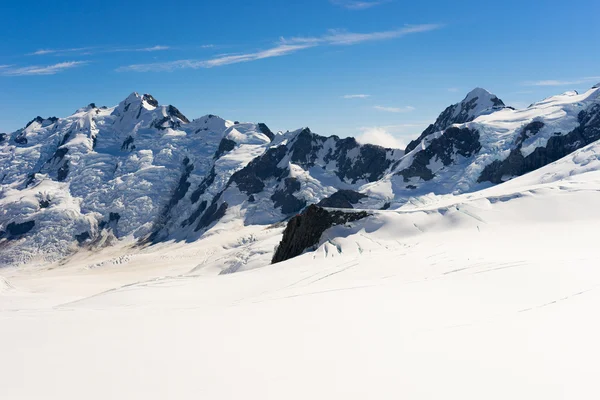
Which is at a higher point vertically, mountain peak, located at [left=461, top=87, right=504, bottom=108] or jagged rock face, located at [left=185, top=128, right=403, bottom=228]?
mountain peak, located at [left=461, top=87, right=504, bottom=108]

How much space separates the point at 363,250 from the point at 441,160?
116 m

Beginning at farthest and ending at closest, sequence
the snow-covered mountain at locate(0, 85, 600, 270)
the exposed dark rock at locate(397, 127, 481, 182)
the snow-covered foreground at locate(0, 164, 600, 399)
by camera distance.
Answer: the exposed dark rock at locate(397, 127, 481, 182)
the snow-covered mountain at locate(0, 85, 600, 270)
the snow-covered foreground at locate(0, 164, 600, 399)

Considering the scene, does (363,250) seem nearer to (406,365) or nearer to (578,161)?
(406,365)

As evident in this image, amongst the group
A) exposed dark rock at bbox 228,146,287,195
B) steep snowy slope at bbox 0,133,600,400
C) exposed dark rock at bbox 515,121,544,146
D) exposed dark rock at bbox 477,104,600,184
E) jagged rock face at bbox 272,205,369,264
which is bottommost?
steep snowy slope at bbox 0,133,600,400

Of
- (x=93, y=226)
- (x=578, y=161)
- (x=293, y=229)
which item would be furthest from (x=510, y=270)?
(x=93, y=226)

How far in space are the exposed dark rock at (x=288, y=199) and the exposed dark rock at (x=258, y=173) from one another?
383 inches

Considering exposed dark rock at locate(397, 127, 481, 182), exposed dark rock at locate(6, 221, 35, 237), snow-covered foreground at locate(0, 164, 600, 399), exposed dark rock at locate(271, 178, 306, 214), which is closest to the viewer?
snow-covered foreground at locate(0, 164, 600, 399)

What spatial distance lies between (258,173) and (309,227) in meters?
143

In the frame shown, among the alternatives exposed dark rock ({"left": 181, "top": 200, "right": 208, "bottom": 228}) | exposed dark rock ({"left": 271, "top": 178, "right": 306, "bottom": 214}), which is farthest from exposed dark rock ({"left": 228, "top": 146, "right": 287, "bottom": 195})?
exposed dark rock ({"left": 181, "top": 200, "right": 208, "bottom": 228})

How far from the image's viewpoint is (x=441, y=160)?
138 m

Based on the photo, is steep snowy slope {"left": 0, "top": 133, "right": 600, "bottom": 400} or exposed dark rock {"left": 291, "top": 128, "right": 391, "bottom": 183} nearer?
steep snowy slope {"left": 0, "top": 133, "right": 600, "bottom": 400}

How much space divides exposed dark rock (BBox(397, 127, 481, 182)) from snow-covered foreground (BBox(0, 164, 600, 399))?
117 metres

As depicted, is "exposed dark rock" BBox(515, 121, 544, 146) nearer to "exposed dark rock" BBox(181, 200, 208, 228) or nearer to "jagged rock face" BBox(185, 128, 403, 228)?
"jagged rock face" BBox(185, 128, 403, 228)

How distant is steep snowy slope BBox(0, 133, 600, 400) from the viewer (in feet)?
26.7
